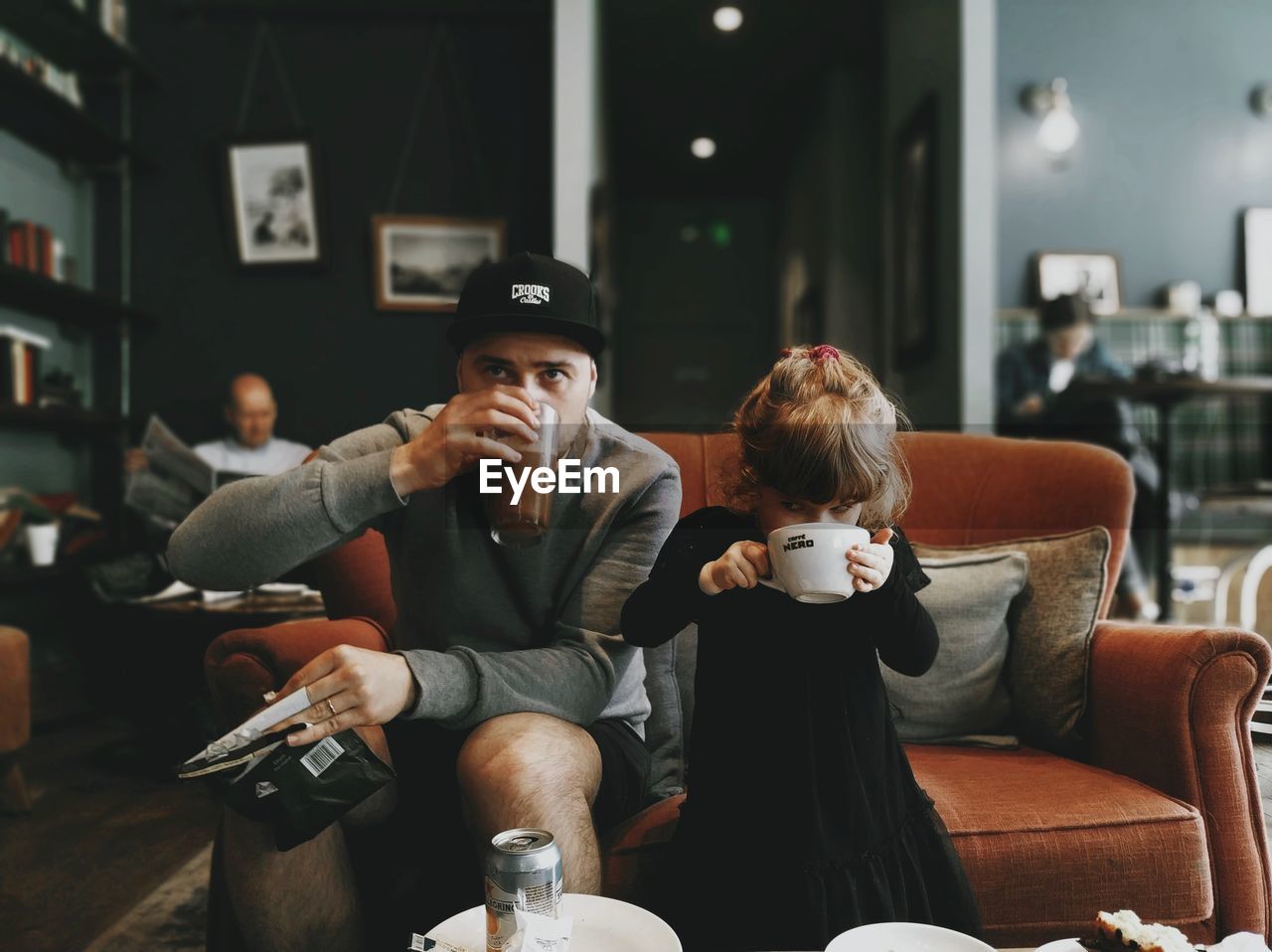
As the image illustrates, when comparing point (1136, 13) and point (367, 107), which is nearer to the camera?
point (367, 107)

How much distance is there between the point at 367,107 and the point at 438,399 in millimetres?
2489

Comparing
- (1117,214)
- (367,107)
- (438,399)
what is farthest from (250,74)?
(1117,214)

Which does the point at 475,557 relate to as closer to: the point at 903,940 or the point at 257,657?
the point at 257,657

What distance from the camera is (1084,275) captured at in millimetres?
4410

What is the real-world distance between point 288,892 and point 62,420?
90.7 inches

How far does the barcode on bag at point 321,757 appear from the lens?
0.74 m

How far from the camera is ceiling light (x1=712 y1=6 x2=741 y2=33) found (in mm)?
4461

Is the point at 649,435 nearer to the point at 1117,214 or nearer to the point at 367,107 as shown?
the point at 367,107

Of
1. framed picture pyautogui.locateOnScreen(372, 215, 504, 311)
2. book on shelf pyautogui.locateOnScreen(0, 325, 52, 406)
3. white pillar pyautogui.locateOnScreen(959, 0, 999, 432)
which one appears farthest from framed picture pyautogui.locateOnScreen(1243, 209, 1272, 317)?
book on shelf pyautogui.locateOnScreen(0, 325, 52, 406)

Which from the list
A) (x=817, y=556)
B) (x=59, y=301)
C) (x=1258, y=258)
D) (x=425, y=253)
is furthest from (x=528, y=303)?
(x=1258, y=258)

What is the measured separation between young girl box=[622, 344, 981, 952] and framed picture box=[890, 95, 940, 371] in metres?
2.77

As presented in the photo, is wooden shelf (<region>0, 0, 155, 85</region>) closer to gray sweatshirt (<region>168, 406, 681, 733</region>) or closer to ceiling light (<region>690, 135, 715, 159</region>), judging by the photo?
gray sweatshirt (<region>168, 406, 681, 733</region>)

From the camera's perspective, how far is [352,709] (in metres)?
0.76

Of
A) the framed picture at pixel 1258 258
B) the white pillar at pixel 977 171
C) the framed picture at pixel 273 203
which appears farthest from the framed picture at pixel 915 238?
the framed picture at pixel 273 203
